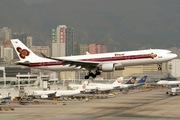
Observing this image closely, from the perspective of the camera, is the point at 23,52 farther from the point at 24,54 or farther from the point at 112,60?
the point at 112,60

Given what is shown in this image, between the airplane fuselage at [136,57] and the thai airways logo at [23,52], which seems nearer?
the airplane fuselage at [136,57]

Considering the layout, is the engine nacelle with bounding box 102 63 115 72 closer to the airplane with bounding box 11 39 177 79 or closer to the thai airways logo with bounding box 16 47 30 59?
the airplane with bounding box 11 39 177 79

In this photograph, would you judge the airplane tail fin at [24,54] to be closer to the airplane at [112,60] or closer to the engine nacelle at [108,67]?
the airplane at [112,60]

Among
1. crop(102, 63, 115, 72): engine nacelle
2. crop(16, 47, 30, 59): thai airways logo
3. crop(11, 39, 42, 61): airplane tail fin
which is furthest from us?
crop(16, 47, 30, 59): thai airways logo

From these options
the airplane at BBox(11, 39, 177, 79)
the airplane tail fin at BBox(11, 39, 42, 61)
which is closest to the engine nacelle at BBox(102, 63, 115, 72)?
the airplane at BBox(11, 39, 177, 79)

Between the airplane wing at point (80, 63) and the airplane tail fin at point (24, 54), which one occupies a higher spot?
the airplane tail fin at point (24, 54)

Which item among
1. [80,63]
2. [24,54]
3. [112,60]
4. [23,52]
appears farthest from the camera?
[23,52]

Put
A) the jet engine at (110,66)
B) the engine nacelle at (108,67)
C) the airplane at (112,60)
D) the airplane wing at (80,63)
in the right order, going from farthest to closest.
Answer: the airplane wing at (80,63), the airplane at (112,60), the jet engine at (110,66), the engine nacelle at (108,67)

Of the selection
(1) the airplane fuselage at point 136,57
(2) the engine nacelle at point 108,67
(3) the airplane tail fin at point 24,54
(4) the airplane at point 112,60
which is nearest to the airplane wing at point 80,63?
(4) the airplane at point 112,60

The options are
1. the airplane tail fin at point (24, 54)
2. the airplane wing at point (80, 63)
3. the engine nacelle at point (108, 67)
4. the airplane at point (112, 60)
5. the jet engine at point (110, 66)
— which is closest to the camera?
the engine nacelle at point (108, 67)

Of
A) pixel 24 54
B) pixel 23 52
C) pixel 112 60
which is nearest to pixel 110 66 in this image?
pixel 112 60

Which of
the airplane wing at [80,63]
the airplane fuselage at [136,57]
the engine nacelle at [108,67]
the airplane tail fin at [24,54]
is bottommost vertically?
the engine nacelle at [108,67]

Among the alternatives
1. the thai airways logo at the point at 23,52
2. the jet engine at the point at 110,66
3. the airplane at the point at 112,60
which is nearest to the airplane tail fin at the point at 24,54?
the thai airways logo at the point at 23,52

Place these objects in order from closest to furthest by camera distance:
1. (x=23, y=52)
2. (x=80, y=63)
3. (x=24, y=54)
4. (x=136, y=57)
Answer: (x=136, y=57) < (x=80, y=63) < (x=24, y=54) < (x=23, y=52)
